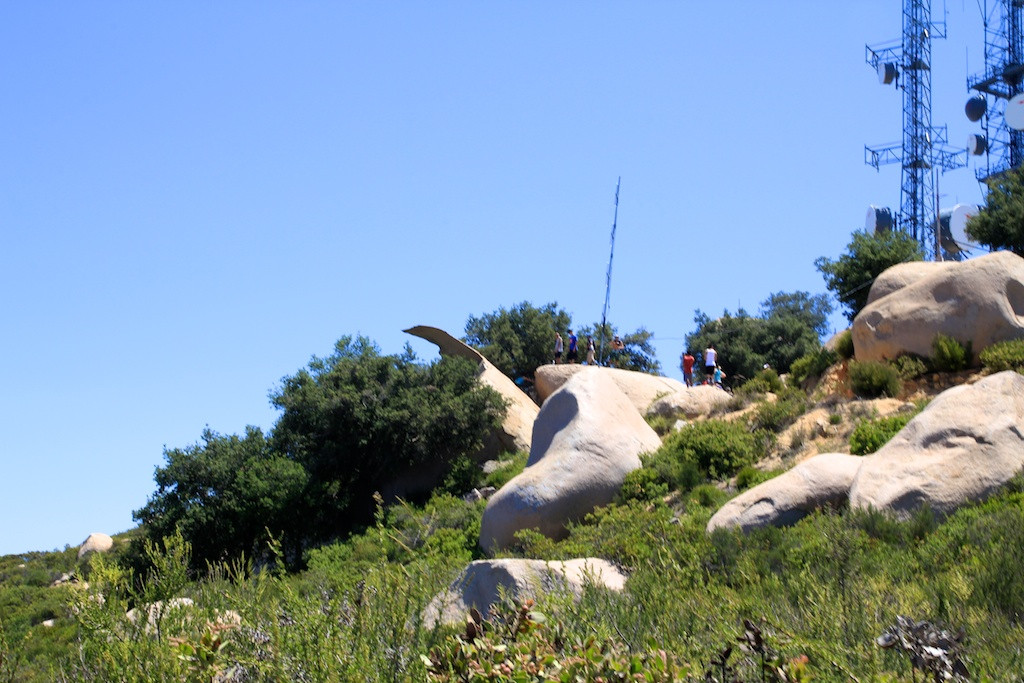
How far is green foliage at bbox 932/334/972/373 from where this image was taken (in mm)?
20903

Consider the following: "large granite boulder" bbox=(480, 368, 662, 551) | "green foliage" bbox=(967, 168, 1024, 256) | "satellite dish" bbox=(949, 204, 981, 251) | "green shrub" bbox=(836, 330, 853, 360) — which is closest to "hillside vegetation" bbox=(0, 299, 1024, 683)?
"green shrub" bbox=(836, 330, 853, 360)

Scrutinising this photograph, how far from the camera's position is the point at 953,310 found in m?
21.2

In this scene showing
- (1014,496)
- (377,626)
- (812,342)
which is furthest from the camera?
(812,342)

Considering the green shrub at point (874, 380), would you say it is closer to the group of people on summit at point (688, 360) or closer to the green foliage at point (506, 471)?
the group of people on summit at point (688, 360)

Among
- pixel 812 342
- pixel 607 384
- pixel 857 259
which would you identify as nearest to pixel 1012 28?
pixel 812 342

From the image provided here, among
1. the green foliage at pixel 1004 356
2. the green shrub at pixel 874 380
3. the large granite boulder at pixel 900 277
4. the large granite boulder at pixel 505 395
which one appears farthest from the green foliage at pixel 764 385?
the green foliage at pixel 1004 356

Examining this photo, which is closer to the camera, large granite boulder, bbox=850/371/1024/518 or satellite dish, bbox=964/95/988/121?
large granite boulder, bbox=850/371/1024/518

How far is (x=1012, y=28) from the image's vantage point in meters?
45.1

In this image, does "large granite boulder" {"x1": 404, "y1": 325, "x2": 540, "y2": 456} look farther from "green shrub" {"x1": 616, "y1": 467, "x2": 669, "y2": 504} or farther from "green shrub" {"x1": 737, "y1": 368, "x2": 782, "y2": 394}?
"green shrub" {"x1": 616, "y1": 467, "x2": 669, "y2": 504}

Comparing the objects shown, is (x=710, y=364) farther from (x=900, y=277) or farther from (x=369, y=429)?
(x=369, y=429)

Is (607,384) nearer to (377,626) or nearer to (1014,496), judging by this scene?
(1014,496)

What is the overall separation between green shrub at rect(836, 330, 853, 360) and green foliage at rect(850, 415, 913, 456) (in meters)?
5.13

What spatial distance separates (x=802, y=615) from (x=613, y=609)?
1.41 meters

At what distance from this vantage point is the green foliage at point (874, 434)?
59.3 ft
